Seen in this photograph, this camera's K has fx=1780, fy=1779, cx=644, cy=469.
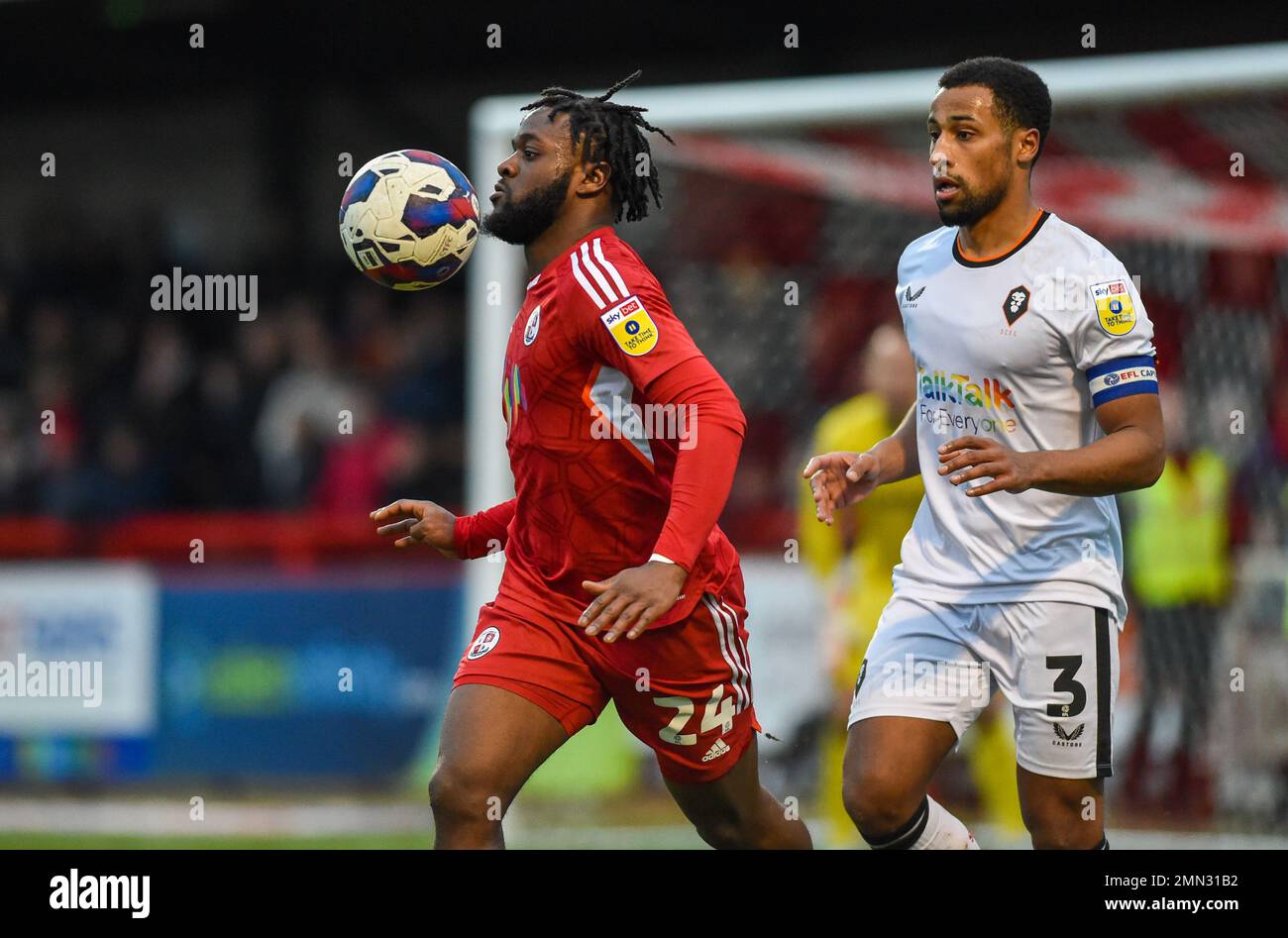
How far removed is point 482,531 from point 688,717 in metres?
0.89

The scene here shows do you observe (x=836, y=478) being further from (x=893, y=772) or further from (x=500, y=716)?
(x=500, y=716)

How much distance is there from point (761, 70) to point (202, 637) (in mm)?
8490

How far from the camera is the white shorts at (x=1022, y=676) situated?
496 centimetres

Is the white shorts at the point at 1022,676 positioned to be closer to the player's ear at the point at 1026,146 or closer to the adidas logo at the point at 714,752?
the adidas logo at the point at 714,752

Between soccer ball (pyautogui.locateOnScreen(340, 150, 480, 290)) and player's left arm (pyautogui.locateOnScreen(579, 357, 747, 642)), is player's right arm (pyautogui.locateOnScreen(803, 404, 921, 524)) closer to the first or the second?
player's left arm (pyautogui.locateOnScreen(579, 357, 747, 642))

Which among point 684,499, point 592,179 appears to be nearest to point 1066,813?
point 684,499

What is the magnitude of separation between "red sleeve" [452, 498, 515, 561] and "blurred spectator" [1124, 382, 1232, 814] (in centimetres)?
641

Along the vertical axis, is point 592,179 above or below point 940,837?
above

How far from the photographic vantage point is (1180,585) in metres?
11.1

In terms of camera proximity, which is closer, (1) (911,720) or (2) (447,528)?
(1) (911,720)

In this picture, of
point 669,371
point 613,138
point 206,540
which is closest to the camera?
point 669,371
